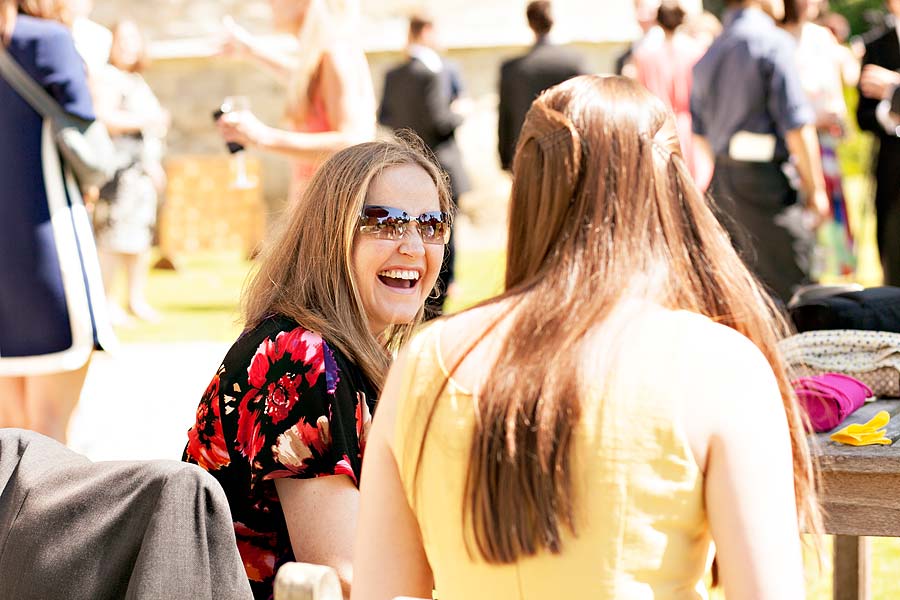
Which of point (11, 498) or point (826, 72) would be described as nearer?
point (11, 498)

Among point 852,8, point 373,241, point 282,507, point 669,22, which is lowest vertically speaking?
point 282,507

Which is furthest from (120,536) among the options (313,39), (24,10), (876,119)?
(876,119)

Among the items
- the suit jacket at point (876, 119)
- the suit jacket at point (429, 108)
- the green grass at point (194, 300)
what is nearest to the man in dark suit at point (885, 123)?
the suit jacket at point (876, 119)

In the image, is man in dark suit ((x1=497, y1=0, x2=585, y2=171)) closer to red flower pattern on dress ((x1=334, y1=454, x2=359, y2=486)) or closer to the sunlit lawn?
the sunlit lawn

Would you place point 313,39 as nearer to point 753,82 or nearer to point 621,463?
point 753,82

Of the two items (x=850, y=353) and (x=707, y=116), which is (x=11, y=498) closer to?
(x=850, y=353)

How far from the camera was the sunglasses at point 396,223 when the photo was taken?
2.40 metres

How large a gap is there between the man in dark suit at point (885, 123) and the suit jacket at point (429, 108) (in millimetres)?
2355

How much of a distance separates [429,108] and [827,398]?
236 inches

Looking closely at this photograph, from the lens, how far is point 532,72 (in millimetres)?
8320

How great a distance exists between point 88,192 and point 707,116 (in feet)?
10.8

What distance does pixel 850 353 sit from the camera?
279cm

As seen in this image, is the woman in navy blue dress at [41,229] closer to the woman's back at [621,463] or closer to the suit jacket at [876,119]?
the woman's back at [621,463]

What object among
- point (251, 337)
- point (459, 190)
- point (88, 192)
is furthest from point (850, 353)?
point (459, 190)
